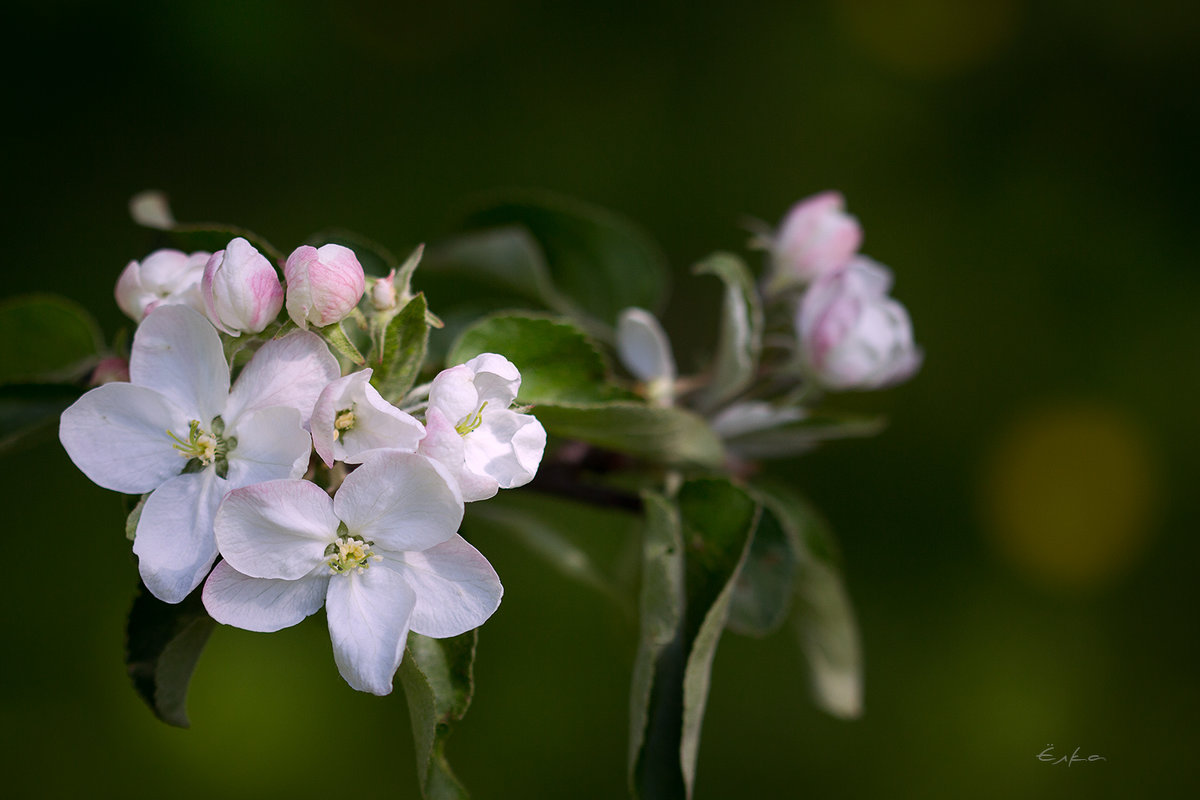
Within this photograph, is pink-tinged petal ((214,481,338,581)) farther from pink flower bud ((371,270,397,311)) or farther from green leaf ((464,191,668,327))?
green leaf ((464,191,668,327))

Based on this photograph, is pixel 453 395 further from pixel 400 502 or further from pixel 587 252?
pixel 587 252

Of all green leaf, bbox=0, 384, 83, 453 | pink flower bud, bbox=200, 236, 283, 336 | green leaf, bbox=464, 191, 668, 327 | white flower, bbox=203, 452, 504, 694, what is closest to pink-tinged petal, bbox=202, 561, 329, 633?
white flower, bbox=203, 452, 504, 694

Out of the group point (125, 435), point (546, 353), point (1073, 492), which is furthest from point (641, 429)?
point (1073, 492)

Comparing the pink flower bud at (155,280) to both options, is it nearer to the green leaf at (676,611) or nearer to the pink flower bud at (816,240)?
the green leaf at (676,611)

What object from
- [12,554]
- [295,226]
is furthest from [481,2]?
[12,554]

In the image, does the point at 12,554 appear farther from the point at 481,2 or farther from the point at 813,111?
the point at 813,111
